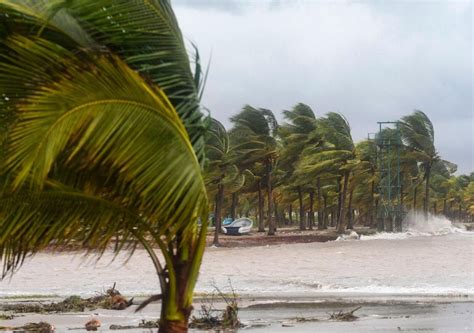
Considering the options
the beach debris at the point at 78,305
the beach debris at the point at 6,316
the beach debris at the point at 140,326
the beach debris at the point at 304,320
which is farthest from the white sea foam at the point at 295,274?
the beach debris at the point at 304,320

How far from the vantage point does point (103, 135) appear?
602 cm

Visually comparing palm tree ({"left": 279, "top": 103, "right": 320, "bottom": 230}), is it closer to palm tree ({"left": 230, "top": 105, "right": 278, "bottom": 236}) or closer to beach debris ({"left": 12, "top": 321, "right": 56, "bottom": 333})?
palm tree ({"left": 230, "top": 105, "right": 278, "bottom": 236})

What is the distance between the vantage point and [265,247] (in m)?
48.0

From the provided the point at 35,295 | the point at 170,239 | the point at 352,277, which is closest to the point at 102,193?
the point at 170,239

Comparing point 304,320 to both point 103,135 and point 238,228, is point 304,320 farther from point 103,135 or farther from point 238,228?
point 238,228

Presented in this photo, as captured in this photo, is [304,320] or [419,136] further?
[419,136]

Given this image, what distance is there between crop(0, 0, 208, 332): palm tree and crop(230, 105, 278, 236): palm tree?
48344mm

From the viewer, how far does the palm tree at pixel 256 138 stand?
5607 centimetres

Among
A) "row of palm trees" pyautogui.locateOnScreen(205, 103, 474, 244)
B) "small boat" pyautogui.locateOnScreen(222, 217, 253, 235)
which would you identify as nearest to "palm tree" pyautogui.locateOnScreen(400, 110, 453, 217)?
"row of palm trees" pyautogui.locateOnScreen(205, 103, 474, 244)

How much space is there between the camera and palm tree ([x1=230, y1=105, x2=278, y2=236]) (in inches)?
2208

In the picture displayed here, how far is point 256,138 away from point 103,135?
165ft

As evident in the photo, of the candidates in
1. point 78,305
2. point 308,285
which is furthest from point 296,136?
point 78,305

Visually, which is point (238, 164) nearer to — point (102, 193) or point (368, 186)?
point (368, 186)

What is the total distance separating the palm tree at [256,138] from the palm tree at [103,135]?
48.3m
